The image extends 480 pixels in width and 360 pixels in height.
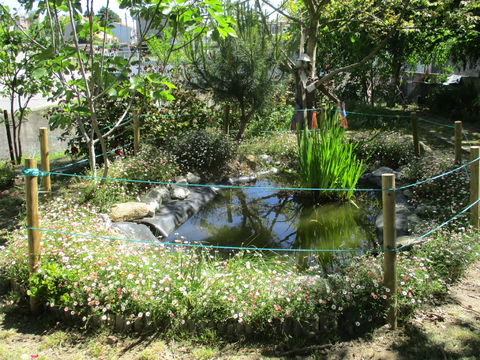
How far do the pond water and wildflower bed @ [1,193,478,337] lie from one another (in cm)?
132

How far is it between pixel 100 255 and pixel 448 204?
13.7ft

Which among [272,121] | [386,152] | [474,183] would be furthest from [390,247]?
[272,121]

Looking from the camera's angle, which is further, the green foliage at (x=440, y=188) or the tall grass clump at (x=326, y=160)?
the tall grass clump at (x=326, y=160)

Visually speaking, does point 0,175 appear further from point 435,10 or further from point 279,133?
point 435,10

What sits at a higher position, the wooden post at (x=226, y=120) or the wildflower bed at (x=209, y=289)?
the wooden post at (x=226, y=120)

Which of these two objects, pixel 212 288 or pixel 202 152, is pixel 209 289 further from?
pixel 202 152

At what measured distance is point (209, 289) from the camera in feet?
11.3

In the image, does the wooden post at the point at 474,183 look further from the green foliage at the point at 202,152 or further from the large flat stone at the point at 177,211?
the green foliage at the point at 202,152

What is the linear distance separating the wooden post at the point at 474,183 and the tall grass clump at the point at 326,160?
2047 millimetres

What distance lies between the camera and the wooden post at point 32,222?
351 cm

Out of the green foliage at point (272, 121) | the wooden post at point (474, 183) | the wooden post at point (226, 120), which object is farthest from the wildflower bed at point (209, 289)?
the green foliage at point (272, 121)

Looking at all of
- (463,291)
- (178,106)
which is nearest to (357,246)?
(463,291)

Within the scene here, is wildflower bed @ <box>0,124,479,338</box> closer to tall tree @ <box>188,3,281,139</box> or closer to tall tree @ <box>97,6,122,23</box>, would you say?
tall tree @ <box>97,6,122,23</box>

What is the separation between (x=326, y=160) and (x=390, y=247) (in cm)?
328
